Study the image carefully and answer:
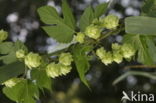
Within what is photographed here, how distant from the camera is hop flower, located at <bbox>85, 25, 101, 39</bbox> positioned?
0.51 metres

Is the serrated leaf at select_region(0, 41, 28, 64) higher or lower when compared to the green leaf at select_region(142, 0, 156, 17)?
lower

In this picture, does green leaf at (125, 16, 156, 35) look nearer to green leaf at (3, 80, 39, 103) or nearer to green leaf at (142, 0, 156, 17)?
green leaf at (142, 0, 156, 17)

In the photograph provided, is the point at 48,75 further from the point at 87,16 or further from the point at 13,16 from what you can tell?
the point at 13,16

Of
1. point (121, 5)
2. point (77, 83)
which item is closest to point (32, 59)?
point (121, 5)

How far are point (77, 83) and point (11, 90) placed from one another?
260cm

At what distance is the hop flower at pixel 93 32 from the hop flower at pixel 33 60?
78mm

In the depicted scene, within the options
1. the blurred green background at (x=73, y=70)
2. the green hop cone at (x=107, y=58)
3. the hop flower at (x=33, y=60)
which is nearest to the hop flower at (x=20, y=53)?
the hop flower at (x=33, y=60)

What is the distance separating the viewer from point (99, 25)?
525 millimetres

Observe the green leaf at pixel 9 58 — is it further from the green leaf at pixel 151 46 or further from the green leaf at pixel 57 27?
the green leaf at pixel 151 46

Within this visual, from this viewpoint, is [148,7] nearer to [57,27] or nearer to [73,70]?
[57,27]

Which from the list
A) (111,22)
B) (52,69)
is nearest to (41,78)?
(52,69)

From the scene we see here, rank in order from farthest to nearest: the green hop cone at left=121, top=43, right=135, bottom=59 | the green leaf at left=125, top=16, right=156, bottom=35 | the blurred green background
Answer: the blurred green background → the green hop cone at left=121, top=43, right=135, bottom=59 → the green leaf at left=125, top=16, right=156, bottom=35

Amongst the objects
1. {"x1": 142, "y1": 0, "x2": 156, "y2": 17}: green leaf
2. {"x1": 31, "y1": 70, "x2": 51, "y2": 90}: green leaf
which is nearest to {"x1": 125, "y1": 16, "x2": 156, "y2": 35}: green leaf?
{"x1": 142, "y1": 0, "x2": 156, "y2": 17}: green leaf

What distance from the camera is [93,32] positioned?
1.67 ft
